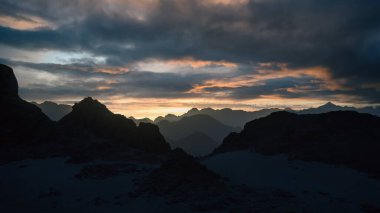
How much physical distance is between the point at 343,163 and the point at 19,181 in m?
31.4

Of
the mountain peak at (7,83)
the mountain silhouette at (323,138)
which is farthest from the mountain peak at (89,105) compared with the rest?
the mountain silhouette at (323,138)

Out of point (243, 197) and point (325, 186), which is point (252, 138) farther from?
point (243, 197)

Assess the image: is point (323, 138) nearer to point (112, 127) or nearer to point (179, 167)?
point (179, 167)

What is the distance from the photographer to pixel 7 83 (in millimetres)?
61406

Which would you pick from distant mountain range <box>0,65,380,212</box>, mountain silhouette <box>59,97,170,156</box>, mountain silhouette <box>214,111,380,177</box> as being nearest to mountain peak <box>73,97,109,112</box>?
mountain silhouette <box>59,97,170,156</box>

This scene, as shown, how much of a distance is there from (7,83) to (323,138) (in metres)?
51.8

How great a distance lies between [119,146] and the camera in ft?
151

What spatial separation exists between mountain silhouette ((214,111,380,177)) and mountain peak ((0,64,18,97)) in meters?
38.6

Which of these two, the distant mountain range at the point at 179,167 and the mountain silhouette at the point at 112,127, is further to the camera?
the mountain silhouette at the point at 112,127

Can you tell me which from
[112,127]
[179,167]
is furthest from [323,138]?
[112,127]

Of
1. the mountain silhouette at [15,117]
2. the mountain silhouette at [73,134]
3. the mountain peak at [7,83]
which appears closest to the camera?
the mountain silhouette at [73,134]

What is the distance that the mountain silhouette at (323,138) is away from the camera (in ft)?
116

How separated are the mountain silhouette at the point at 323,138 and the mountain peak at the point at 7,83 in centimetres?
3855

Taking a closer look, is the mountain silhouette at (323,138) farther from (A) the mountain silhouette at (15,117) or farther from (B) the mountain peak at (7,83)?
(B) the mountain peak at (7,83)
